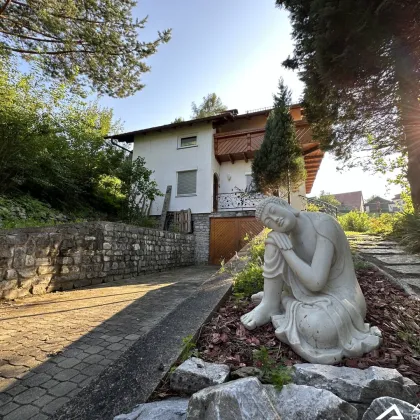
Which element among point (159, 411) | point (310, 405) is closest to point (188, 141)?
point (159, 411)

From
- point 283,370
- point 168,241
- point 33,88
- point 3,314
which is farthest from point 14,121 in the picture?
point 283,370

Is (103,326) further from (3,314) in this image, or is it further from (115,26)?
(115,26)

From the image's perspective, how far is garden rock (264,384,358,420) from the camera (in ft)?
3.27

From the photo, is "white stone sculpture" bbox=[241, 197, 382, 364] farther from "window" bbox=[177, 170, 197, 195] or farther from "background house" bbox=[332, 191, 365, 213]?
"background house" bbox=[332, 191, 365, 213]

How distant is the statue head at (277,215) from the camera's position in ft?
5.88

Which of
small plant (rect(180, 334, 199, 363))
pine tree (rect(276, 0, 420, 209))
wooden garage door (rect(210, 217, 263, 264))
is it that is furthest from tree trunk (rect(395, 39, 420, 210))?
wooden garage door (rect(210, 217, 263, 264))

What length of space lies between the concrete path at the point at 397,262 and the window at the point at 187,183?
864cm

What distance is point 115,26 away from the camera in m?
6.10

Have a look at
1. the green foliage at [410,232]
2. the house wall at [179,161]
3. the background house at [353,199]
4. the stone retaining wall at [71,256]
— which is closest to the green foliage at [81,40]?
the stone retaining wall at [71,256]

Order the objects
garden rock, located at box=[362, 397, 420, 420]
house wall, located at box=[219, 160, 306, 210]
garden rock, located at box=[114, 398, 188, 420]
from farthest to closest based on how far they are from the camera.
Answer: house wall, located at box=[219, 160, 306, 210] → garden rock, located at box=[114, 398, 188, 420] → garden rock, located at box=[362, 397, 420, 420]

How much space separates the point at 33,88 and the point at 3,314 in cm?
655

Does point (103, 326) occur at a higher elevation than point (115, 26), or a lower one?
lower

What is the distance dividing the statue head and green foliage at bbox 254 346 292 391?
819 millimetres


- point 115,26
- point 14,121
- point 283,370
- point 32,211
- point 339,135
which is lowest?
point 283,370
